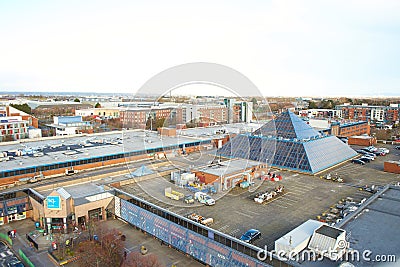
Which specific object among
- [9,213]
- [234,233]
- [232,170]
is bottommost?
[9,213]

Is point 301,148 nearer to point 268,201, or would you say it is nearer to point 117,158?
point 268,201

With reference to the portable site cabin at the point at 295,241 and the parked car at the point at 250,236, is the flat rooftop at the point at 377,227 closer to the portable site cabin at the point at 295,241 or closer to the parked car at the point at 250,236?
the portable site cabin at the point at 295,241

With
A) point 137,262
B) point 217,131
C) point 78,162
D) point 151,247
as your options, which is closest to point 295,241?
point 137,262

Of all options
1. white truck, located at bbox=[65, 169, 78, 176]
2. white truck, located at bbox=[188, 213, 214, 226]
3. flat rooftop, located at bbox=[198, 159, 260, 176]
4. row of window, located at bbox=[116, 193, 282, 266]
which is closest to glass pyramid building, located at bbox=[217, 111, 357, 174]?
flat rooftop, located at bbox=[198, 159, 260, 176]

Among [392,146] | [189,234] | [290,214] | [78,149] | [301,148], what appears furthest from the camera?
[392,146]

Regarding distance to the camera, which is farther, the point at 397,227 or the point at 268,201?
the point at 268,201

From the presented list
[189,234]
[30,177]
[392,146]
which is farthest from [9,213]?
[392,146]

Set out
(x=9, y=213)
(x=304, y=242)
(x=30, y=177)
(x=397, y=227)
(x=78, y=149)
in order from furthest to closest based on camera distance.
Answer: (x=78, y=149)
(x=30, y=177)
(x=9, y=213)
(x=397, y=227)
(x=304, y=242)
